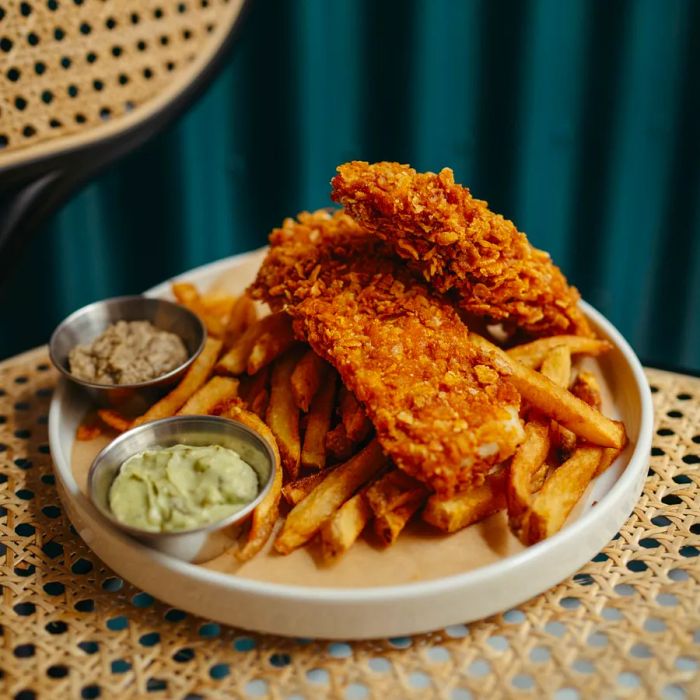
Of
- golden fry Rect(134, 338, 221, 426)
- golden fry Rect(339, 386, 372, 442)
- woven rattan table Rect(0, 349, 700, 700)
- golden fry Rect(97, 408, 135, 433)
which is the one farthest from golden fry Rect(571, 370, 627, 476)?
golden fry Rect(97, 408, 135, 433)

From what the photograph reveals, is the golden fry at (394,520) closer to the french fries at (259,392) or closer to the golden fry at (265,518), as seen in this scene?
the golden fry at (265,518)

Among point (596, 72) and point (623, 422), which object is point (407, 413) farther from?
point (596, 72)

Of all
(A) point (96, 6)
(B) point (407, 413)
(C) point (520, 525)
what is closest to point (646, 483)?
(C) point (520, 525)

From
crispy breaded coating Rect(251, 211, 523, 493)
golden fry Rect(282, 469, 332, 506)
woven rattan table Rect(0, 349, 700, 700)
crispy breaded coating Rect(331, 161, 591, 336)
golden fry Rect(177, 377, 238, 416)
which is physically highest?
crispy breaded coating Rect(331, 161, 591, 336)

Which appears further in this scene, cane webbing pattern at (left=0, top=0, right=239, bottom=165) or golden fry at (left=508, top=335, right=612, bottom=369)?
cane webbing pattern at (left=0, top=0, right=239, bottom=165)

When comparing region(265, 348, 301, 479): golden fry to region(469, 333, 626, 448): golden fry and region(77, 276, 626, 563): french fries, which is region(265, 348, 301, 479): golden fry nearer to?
region(77, 276, 626, 563): french fries
